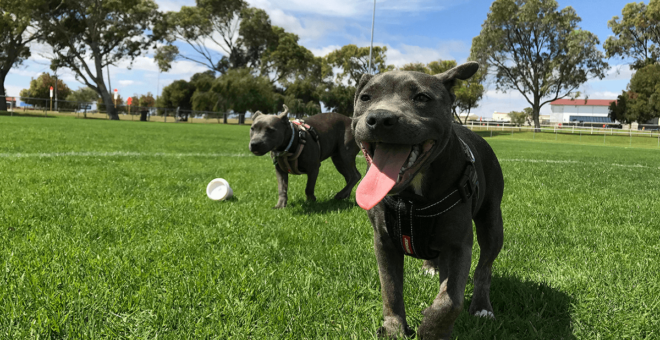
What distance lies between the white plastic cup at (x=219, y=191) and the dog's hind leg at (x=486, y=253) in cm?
438

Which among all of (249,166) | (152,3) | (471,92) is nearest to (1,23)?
(152,3)

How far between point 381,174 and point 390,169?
52mm

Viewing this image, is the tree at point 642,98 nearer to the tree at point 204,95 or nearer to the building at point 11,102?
the tree at point 204,95

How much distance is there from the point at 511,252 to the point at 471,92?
6459 cm

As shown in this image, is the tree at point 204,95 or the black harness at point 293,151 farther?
the tree at point 204,95

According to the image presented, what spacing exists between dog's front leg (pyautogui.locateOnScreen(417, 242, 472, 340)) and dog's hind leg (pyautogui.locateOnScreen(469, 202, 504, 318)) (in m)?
0.68

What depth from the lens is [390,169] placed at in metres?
2.08

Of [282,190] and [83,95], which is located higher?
[83,95]

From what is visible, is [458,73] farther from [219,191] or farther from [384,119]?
[219,191]

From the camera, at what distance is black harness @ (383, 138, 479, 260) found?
7.41 feet

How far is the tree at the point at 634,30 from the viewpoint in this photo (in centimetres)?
4759

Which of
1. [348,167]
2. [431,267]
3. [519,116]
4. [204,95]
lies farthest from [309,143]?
[519,116]

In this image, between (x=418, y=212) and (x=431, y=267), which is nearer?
(x=418, y=212)

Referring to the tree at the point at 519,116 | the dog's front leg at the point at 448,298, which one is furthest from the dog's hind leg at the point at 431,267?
the tree at the point at 519,116
